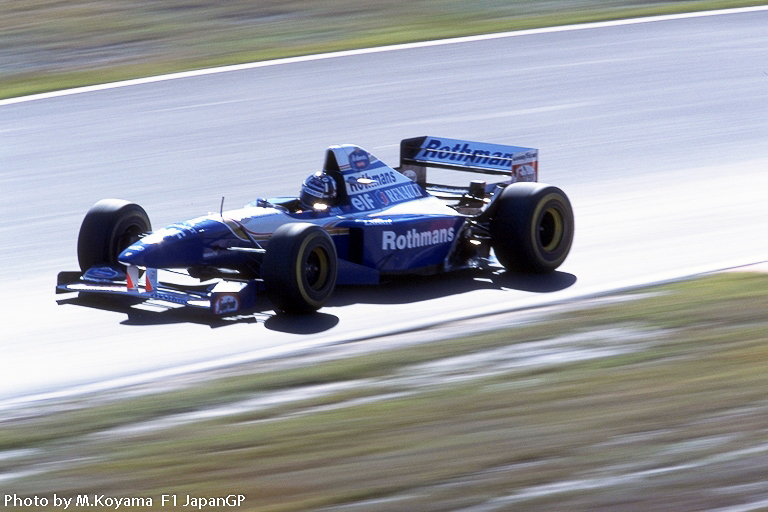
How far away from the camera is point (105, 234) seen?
8.81 metres

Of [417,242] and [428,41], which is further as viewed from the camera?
[428,41]

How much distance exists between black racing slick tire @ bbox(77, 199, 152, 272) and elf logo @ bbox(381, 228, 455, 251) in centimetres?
193

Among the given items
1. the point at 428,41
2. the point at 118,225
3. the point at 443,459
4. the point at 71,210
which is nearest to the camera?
the point at 443,459

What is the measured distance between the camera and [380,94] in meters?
16.4

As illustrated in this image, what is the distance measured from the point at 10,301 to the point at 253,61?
934cm

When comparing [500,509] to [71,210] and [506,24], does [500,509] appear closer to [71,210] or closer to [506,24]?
[71,210]

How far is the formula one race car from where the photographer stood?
8180mm

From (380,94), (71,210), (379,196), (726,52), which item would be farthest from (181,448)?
(726,52)

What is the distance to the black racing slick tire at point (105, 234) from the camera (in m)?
8.82

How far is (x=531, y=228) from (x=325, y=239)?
182cm

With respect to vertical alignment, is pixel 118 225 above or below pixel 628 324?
above

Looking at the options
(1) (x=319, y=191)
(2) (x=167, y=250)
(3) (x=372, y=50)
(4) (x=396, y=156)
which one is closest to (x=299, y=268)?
(2) (x=167, y=250)

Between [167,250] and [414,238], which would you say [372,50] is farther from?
[167,250]

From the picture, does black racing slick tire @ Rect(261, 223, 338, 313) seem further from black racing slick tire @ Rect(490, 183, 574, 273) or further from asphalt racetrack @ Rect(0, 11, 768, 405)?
black racing slick tire @ Rect(490, 183, 574, 273)
